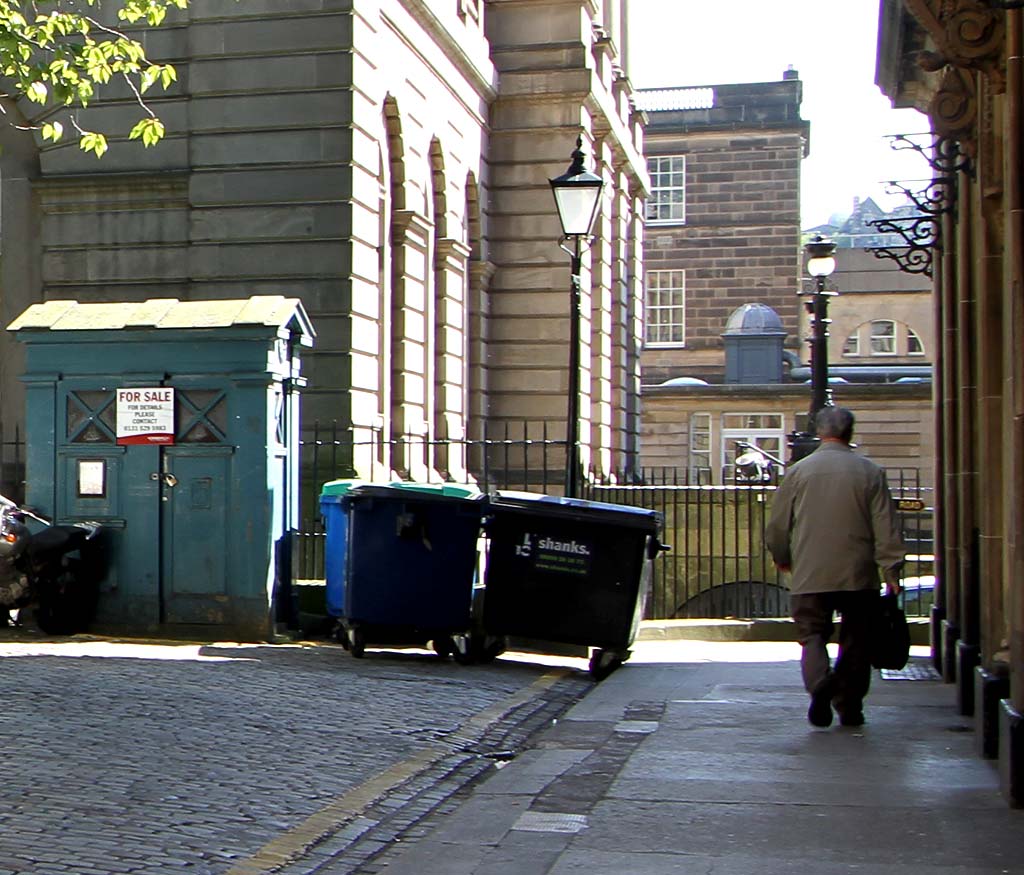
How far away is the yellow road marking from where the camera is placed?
564 cm

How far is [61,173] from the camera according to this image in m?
19.7

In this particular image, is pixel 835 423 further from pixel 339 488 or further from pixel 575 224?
pixel 575 224

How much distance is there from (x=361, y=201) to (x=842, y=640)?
11.5 metres

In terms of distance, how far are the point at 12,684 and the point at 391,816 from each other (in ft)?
12.1

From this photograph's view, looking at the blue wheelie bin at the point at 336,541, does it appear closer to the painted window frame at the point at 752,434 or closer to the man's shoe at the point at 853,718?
the man's shoe at the point at 853,718

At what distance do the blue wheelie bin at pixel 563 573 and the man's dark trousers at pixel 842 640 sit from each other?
254cm

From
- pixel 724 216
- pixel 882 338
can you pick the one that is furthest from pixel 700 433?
pixel 882 338

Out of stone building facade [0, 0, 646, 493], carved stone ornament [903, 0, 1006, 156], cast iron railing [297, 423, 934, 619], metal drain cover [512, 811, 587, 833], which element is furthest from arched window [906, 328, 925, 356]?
metal drain cover [512, 811, 587, 833]

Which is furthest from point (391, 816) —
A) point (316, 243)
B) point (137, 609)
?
point (316, 243)

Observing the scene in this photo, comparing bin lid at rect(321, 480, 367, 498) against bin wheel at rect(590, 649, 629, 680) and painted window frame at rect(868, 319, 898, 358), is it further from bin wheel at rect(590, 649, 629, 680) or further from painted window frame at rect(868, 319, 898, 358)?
painted window frame at rect(868, 319, 898, 358)

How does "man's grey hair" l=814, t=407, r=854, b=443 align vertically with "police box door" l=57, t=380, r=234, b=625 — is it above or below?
above

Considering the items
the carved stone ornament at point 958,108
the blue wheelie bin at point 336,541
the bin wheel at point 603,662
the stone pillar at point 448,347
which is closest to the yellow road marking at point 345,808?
the bin wheel at point 603,662

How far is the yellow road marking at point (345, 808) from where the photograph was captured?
5637 millimetres

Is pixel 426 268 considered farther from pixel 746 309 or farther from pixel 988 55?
pixel 746 309
